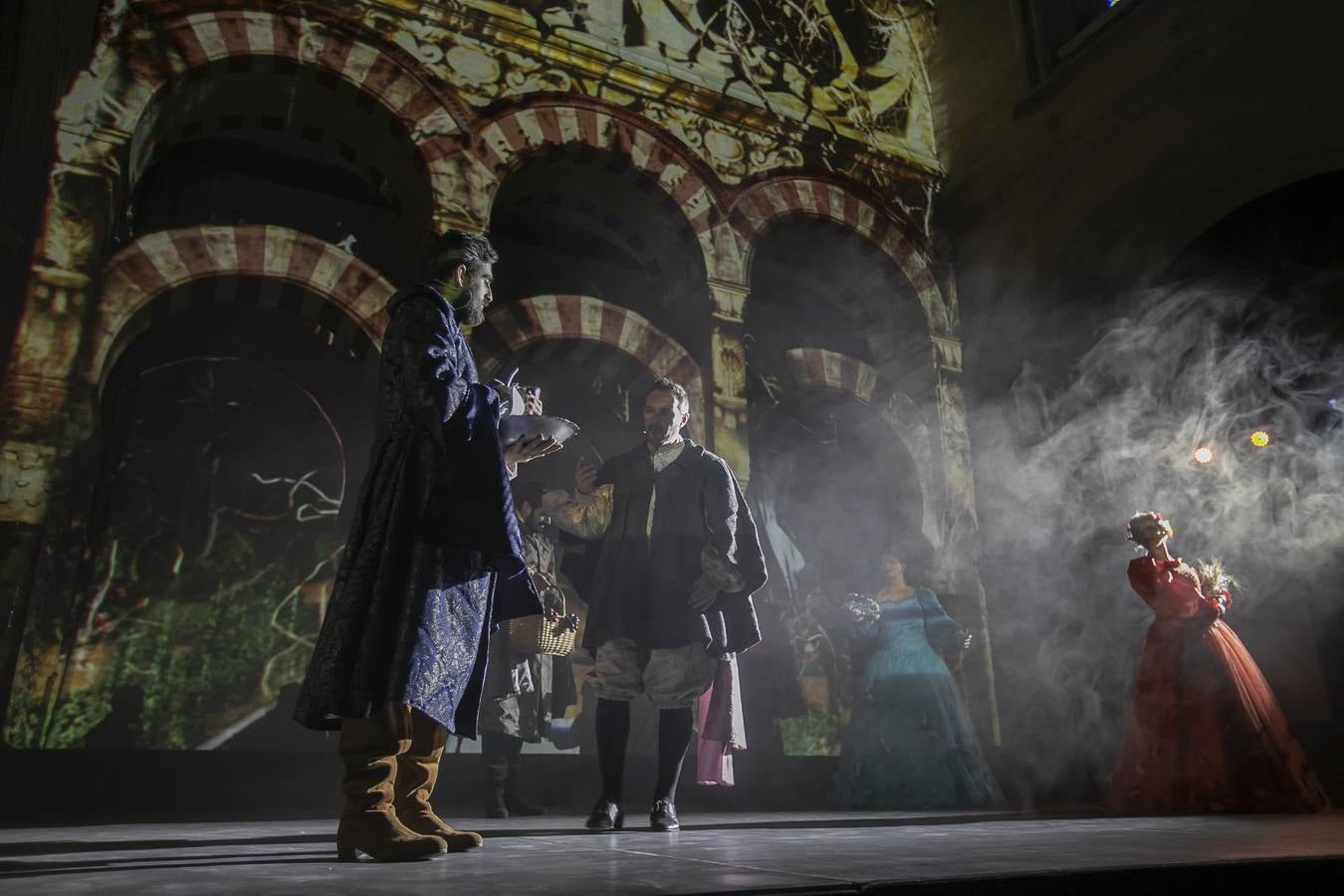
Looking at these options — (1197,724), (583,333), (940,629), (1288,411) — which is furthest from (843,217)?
(1197,724)

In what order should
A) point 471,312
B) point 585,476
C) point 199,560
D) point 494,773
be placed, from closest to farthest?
point 471,312
point 585,476
point 494,773
point 199,560

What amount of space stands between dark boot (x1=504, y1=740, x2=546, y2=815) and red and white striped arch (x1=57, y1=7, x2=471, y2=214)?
10.6 ft

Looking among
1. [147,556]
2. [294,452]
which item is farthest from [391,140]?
[147,556]

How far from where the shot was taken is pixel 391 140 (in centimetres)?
563

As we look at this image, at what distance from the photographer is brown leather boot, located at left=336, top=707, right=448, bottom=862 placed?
196 centimetres

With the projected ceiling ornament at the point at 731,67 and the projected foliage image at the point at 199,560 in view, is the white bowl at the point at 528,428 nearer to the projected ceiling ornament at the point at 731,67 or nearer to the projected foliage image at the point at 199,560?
the projected foliage image at the point at 199,560

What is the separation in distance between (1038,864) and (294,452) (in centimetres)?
553

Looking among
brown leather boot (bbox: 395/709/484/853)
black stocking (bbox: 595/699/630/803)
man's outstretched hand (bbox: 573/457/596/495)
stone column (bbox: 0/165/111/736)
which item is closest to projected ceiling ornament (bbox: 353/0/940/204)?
stone column (bbox: 0/165/111/736)

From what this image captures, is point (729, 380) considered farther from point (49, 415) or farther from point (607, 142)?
point (49, 415)

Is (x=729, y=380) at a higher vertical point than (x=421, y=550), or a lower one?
higher

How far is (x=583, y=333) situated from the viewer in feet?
20.3

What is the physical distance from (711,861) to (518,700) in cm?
254

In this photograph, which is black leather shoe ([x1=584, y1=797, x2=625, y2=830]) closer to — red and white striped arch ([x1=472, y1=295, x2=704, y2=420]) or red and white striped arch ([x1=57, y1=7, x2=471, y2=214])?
red and white striped arch ([x1=472, y1=295, x2=704, y2=420])

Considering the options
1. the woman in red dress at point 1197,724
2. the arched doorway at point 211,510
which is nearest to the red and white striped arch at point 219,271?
the arched doorway at point 211,510
